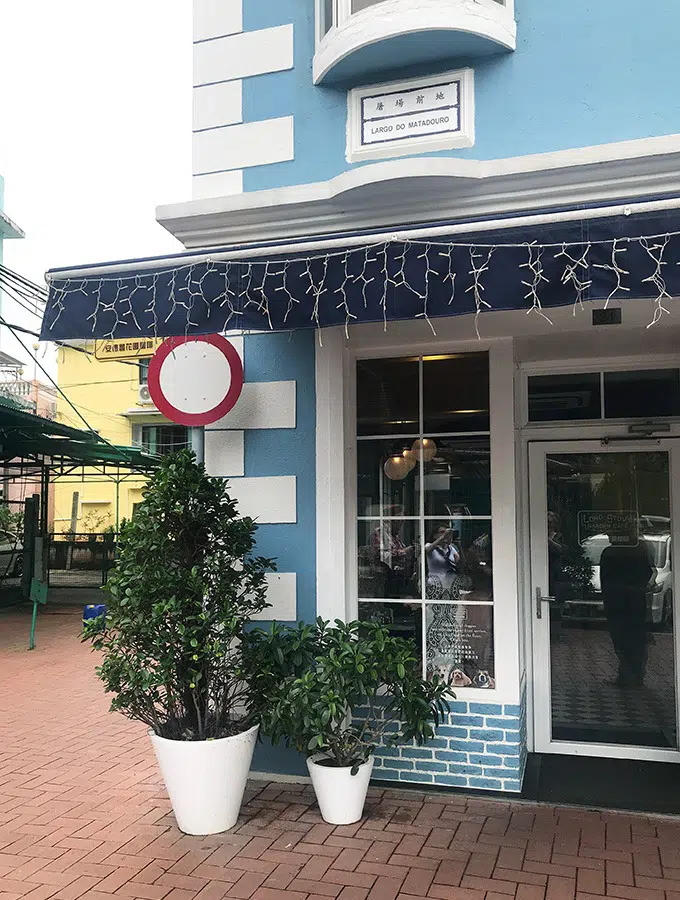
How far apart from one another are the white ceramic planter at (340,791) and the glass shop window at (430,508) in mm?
A: 863

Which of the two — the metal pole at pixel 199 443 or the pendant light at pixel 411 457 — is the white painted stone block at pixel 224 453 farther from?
the pendant light at pixel 411 457

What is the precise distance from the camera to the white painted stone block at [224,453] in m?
5.16

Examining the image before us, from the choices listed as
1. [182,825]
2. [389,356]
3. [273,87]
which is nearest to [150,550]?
[182,825]

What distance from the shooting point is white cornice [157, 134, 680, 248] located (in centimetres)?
426

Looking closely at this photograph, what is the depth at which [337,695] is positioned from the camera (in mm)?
4141

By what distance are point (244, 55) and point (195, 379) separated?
2.23 metres

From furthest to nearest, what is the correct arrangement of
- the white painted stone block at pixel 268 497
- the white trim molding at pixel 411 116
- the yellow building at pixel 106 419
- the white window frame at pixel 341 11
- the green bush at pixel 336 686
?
1. the yellow building at pixel 106 419
2. the white painted stone block at pixel 268 497
3. the white trim molding at pixel 411 116
4. the white window frame at pixel 341 11
5. the green bush at pixel 336 686

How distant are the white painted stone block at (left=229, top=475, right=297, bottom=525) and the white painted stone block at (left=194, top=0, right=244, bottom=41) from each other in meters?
3.02

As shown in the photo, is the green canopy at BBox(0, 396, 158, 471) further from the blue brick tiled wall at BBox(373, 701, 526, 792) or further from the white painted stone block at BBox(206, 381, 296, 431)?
the blue brick tiled wall at BBox(373, 701, 526, 792)

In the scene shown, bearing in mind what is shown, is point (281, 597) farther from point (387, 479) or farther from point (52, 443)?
point (52, 443)

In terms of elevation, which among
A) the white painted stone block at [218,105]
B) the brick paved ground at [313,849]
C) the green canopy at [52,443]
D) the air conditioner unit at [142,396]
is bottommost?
the brick paved ground at [313,849]

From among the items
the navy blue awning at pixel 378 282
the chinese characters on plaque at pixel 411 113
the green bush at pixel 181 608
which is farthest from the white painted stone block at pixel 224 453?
the chinese characters on plaque at pixel 411 113

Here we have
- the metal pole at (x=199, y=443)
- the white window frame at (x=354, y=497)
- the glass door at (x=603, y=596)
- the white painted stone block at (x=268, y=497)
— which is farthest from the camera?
the glass door at (x=603, y=596)

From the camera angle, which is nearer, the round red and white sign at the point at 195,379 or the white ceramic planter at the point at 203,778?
the white ceramic planter at the point at 203,778
